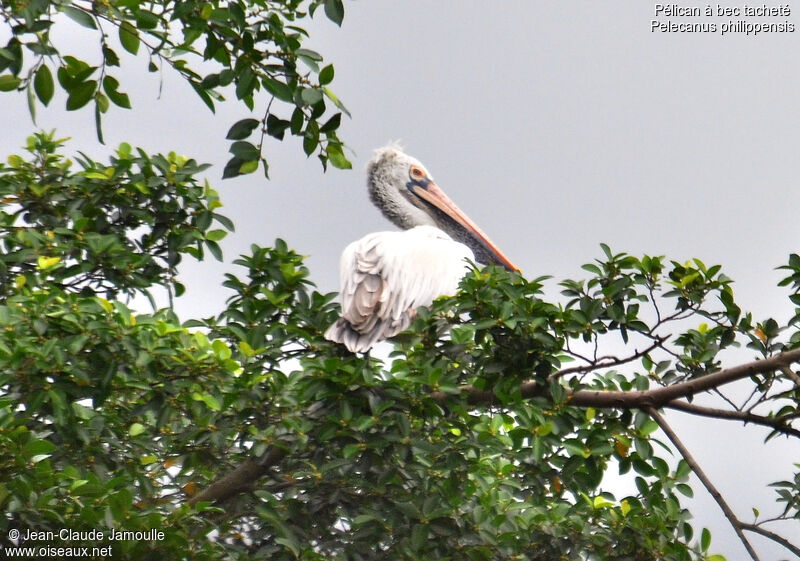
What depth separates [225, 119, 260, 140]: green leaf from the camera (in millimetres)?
A: 4070

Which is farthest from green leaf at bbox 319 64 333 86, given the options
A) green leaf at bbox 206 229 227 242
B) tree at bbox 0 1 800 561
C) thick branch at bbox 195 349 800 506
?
green leaf at bbox 206 229 227 242

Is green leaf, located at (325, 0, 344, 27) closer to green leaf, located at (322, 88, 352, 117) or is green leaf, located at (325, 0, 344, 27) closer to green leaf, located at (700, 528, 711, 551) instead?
green leaf, located at (322, 88, 352, 117)

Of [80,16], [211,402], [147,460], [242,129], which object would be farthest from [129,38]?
[147,460]

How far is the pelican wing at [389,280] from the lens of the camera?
559 cm

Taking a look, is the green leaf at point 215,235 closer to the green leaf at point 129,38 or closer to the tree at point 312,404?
the tree at point 312,404

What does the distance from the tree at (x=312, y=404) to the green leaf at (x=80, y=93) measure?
0.4 inches

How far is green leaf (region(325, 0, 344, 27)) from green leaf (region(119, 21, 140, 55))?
83 centimetres

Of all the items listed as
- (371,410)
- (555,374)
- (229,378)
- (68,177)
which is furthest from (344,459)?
(68,177)

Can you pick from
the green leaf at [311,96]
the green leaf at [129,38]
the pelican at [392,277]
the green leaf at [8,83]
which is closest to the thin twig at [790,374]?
the pelican at [392,277]

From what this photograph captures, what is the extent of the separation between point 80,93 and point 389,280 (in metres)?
2.60

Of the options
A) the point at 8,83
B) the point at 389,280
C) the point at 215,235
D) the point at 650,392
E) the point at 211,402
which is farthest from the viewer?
the point at 215,235

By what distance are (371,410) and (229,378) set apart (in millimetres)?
767

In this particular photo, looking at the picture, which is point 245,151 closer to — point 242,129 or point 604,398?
point 242,129

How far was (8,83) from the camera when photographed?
3834 millimetres
